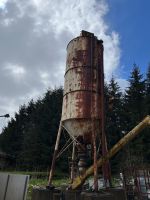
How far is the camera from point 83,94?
41.2 ft

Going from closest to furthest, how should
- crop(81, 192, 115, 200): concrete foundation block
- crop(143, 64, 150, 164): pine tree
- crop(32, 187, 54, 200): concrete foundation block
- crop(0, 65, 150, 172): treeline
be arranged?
crop(81, 192, 115, 200): concrete foundation block < crop(32, 187, 54, 200): concrete foundation block < crop(143, 64, 150, 164): pine tree < crop(0, 65, 150, 172): treeline

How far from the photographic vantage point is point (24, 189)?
368 inches

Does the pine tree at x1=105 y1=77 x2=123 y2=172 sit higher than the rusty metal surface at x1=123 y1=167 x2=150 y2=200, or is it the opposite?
the pine tree at x1=105 y1=77 x2=123 y2=172

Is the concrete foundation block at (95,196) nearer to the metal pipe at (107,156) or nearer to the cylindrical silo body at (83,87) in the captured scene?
the metal pipe at (107,156)

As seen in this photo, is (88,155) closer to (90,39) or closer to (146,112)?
(90,39)

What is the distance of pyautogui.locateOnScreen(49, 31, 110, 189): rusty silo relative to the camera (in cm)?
1239

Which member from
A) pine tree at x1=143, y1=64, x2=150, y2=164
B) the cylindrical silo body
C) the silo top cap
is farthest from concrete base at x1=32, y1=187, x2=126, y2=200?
pine tree at x1=143, y1=64, x2=150, y2=164

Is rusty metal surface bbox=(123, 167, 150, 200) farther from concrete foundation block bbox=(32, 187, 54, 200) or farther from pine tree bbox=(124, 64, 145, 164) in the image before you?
pine tree bbox=(124, 64, 145, 164)

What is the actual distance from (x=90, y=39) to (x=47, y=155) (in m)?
23.3

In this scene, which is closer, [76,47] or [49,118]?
[76,47]

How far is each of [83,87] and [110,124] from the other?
23.9 meters

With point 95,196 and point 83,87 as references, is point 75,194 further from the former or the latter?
point 83,87

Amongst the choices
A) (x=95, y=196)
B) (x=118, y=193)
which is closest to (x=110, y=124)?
(x=118, y=193)

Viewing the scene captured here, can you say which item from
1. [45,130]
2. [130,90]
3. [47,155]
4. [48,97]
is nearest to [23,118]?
[48,97]
